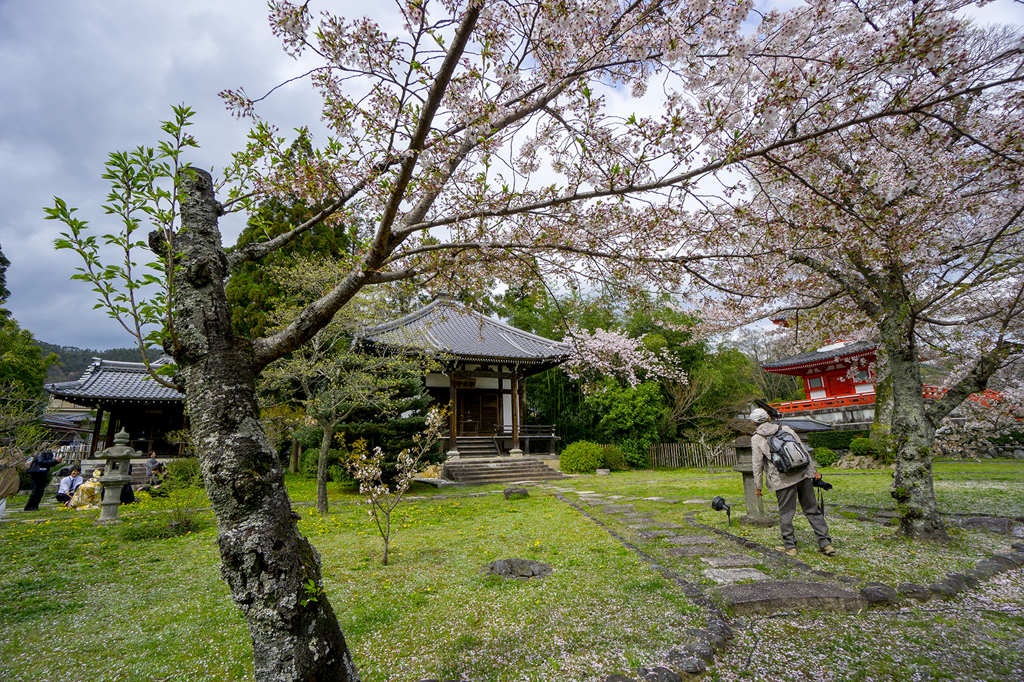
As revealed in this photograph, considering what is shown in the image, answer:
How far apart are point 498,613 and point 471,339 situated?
13587mm

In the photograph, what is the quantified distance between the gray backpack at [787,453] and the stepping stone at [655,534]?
165 centimetres

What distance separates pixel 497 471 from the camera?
1412cm

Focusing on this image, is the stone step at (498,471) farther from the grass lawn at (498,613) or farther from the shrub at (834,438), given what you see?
the shrub at (834,438)

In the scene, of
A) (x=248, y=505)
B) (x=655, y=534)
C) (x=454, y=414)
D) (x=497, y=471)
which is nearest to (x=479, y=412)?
(x=454, y=414)

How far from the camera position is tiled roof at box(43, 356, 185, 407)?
48.8 ft

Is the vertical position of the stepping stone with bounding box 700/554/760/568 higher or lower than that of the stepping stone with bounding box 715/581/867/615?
lower

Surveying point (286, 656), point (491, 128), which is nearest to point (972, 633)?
point (286, 656)

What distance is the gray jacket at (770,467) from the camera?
15.0ft

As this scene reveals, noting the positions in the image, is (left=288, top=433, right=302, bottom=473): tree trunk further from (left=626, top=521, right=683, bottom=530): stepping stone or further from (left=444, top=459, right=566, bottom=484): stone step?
(left=626, top=521, right=683, bottom=530): stepping stone

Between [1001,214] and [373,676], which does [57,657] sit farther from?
[1001,214]

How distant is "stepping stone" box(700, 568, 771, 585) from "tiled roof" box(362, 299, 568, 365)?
8.66 metres

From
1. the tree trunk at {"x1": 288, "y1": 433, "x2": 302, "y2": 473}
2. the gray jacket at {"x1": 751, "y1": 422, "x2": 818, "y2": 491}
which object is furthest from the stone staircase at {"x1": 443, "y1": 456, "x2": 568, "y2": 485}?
the gray jacket at {"x1": 751, "y1": 422, "x2": 818, "y2": 491}

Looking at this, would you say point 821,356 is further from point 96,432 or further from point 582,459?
point 96,432

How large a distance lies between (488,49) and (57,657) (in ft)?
16.0
